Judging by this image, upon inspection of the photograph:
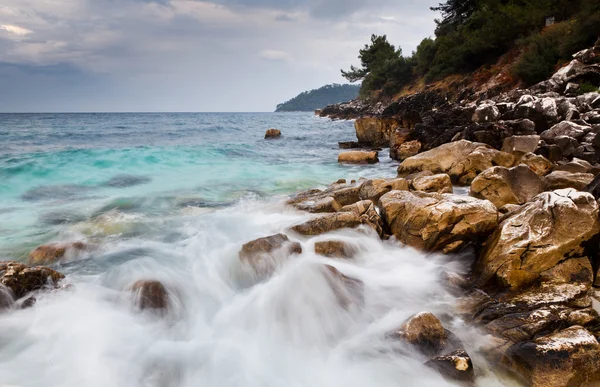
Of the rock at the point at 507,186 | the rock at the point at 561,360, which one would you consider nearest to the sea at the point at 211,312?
the rock at the point at 561,360

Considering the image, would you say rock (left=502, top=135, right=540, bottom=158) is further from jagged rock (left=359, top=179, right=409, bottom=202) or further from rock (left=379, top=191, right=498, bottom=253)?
rock (left=379, top=191, right=498, bottom=253)

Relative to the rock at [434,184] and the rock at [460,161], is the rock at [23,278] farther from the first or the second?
the rock at [460,161]

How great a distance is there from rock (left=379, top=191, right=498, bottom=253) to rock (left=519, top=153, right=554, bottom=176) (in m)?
4.55

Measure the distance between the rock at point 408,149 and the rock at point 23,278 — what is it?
1387 centimetres

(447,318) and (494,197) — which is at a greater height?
(494,197)

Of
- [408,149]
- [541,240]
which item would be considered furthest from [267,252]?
[408,149]

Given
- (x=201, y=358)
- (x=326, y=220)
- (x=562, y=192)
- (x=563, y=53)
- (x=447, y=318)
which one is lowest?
(x=201, y=358)

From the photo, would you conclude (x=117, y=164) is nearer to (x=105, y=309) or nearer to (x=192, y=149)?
(x=192, y=149)

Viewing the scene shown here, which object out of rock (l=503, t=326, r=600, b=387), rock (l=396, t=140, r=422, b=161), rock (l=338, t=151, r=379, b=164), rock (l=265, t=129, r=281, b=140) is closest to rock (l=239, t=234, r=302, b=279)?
rock (l=503, t=326, r=600, b=387)

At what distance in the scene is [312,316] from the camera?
487cm

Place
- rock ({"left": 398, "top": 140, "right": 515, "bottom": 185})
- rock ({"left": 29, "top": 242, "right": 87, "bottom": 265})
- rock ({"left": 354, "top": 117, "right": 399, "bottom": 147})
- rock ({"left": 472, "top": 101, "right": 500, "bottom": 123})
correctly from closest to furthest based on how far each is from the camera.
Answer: rock ({"left": 29, "top": 242, "right": 87, "bottom": 265}), rock ({"left": 398, "top": 140, "right": 515, "bottom": 185}), rock ({"left": 472, "top": 101, "right": 500, "bottom": 123}), rock ({"left": 354, "top": 117, "right": 399, "bottom": 147})

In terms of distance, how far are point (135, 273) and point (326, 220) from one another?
11.2 feet

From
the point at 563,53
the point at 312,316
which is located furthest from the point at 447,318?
the point at 563,53

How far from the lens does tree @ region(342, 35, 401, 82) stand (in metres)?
60.6
